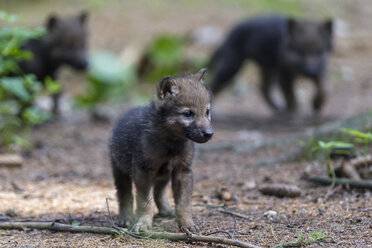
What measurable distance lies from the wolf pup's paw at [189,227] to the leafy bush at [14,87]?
2811 millimetres

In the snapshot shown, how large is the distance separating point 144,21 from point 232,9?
2.82 metres

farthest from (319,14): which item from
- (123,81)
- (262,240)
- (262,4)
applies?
(262,240)

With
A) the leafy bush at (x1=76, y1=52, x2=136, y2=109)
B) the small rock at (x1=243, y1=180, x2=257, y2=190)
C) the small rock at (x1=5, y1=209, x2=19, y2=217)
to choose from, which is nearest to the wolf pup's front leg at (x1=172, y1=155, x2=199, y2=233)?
the small rock at (x1=243, y1=180, x2=257, y2=190)

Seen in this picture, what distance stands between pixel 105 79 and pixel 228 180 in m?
7.29

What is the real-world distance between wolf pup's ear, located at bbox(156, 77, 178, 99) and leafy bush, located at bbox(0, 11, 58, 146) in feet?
6.80

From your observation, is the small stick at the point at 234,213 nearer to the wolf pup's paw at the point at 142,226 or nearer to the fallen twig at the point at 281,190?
the fallen twig at the point at 281,190

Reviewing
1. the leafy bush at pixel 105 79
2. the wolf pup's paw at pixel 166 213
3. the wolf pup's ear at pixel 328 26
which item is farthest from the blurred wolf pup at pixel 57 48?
the wolf pup's paw at pixel 166 213

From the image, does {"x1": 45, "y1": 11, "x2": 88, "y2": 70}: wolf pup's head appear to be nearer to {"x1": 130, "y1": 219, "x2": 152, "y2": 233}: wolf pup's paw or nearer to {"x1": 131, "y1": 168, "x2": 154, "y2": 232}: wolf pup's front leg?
{"x1": 131, "y1": 168, "x2": 154, "y2": 232}: wolf pup's front leg

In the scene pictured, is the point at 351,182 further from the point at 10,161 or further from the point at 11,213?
the point at 10,161

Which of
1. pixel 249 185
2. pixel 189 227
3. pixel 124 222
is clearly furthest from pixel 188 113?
pixel 249 185

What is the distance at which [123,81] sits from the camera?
12812mm

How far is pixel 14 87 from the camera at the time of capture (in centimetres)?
627

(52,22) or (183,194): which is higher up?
(52,22)

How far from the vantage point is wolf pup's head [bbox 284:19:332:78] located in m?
10.1
